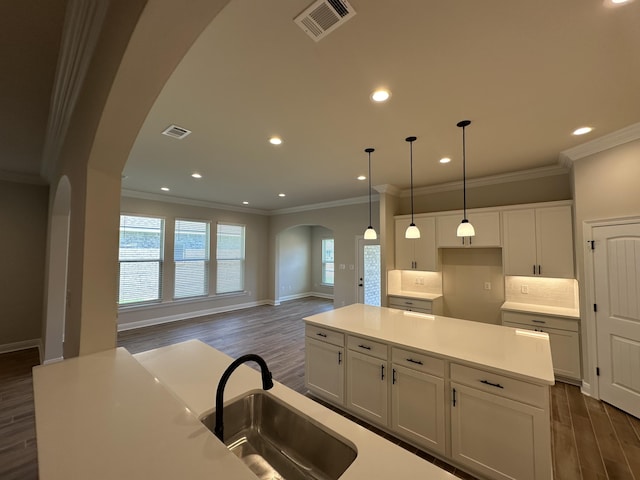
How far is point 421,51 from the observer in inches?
64.2

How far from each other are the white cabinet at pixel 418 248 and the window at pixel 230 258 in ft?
14.6

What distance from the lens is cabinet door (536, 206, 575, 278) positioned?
3.42m

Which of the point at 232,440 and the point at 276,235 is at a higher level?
the point at 276,235

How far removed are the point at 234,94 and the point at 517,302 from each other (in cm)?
458

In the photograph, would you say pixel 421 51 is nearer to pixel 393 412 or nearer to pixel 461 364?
pixel 461 364

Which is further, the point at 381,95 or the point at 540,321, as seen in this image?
the point at 540,321

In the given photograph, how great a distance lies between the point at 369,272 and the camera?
6039mm

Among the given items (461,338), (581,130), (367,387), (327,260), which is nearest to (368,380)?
(367,387)

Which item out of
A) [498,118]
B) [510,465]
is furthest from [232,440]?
[498,118]

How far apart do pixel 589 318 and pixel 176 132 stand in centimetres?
496

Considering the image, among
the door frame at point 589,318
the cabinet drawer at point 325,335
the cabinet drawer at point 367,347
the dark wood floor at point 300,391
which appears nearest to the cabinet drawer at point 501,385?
the cabinet drawer at point 367,347

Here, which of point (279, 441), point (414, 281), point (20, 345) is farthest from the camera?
point (414, 281)

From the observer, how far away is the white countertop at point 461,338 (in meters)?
1.78

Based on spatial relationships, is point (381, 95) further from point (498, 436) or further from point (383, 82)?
point (498, 436)
